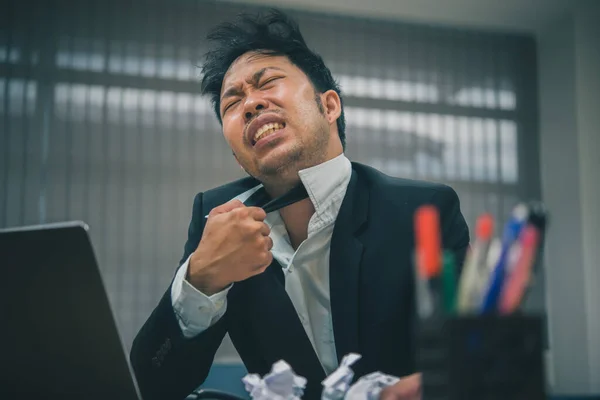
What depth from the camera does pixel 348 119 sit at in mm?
4160

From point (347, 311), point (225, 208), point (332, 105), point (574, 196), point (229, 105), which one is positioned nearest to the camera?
point (225, 208)

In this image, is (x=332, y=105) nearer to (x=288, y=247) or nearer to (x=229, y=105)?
(x=229, y=105)

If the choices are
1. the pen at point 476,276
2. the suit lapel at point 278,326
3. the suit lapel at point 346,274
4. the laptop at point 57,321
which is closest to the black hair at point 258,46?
the suit lapel at point 346,274

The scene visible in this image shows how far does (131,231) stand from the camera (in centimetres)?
380

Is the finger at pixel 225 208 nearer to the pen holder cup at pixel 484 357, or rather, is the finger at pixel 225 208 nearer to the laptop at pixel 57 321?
the laptop at pixel 57 321

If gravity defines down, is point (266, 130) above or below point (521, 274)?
above

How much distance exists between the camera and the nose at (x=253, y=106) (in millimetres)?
1354

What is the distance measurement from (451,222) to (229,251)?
519 mm

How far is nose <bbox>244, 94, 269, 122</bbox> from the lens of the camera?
4.44 feet

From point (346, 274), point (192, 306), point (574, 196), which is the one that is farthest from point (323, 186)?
point (574, 196)

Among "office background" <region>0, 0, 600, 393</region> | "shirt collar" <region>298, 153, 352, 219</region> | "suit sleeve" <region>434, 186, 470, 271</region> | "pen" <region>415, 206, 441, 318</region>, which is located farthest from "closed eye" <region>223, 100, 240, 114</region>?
"office background" <region>0, 0, 600, 393</region>

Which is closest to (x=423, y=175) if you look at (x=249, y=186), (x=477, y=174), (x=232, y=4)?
(x=477, y=174)

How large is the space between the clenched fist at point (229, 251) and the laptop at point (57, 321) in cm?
29

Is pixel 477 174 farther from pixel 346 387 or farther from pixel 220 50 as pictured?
pixel 346 387
